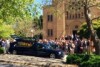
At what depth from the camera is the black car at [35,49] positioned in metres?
43.1

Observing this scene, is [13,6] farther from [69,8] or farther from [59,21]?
[59,21]

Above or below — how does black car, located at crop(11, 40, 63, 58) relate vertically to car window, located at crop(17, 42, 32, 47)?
below

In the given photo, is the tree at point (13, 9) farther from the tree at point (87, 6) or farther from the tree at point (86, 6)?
the tree at point (87, 6)

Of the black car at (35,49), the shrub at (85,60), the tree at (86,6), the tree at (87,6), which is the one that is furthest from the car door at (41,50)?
the tree at (87,6)

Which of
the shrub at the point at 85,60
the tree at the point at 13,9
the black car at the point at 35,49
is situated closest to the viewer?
the shrub at the point at 85,60

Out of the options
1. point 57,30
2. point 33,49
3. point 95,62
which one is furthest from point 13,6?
point 57,30

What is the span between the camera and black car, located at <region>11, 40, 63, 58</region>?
4307cm

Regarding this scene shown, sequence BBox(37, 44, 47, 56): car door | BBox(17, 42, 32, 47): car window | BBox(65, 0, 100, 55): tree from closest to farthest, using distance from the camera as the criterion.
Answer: BBox(65, 0, 100, 55): tree, BBox(37, 44, 47, 56): car door, BBox(17, 42, 32, 47): car window

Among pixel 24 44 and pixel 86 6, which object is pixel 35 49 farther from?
pixel 86 6

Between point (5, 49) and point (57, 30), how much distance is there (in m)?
36.3

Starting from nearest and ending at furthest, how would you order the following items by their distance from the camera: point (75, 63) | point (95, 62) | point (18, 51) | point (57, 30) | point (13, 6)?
point (95, 62)
point (75, 63)
point (13, 6)
point (18, 51)
point (57, 30)

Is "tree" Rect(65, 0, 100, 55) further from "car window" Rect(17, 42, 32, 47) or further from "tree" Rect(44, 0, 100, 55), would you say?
"car window" Rect(17, 42, 32, 47)

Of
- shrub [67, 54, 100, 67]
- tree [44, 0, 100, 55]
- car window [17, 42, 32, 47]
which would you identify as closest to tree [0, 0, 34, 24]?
car window [17, 42, 32, 47]

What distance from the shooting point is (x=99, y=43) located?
108 ft
